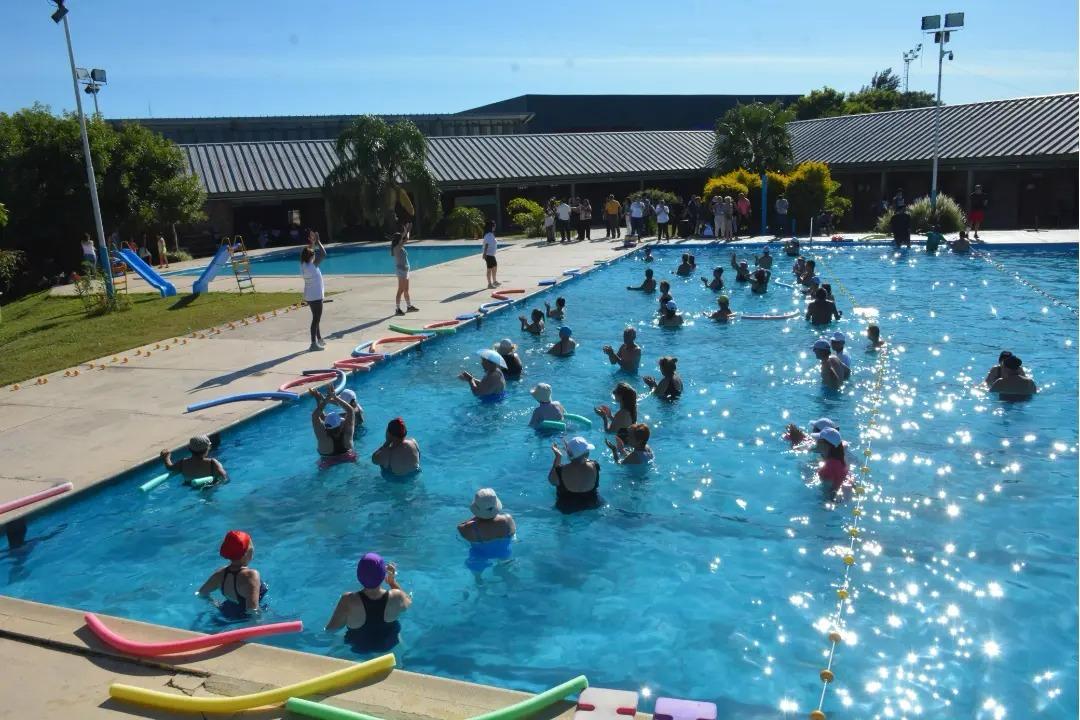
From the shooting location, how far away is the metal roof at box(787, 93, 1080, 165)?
31.5 metres

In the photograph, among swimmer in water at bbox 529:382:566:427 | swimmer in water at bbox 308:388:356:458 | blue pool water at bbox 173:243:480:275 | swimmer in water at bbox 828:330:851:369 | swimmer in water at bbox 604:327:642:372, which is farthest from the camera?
blue pool water at bbox 173:243:480:275

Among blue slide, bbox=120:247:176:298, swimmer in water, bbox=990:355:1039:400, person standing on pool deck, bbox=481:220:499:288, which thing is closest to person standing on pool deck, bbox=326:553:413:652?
swimmer in water, bbox=990:355:1039:400

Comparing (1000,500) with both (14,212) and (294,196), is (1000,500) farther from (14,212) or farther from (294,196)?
(294,196)

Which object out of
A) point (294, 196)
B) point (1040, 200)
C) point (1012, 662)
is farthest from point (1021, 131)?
point (1012, 662)

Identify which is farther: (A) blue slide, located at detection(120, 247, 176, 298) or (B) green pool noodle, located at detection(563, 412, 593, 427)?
(A) blue slide, located at detection(120, 247, 176, 298)

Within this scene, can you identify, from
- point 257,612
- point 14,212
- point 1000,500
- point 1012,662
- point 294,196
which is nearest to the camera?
point 1012,662

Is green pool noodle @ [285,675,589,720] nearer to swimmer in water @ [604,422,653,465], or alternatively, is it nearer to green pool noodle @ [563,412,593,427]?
swimmer in water @ [604,422,653,465]

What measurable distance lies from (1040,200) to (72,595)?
35.5 m

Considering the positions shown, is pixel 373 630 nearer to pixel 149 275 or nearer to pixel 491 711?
pixel 491 711

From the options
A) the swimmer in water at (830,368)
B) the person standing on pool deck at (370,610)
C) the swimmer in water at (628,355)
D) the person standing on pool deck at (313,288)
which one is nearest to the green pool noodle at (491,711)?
the person standing on pool deck at (370,610)

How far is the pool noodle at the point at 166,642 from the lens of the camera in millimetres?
5777

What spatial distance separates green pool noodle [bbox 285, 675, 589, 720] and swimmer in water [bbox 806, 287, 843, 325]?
43.4ft

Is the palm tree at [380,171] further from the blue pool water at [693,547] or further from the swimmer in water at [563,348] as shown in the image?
the blue pool water at [693,547]

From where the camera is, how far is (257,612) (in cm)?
720
